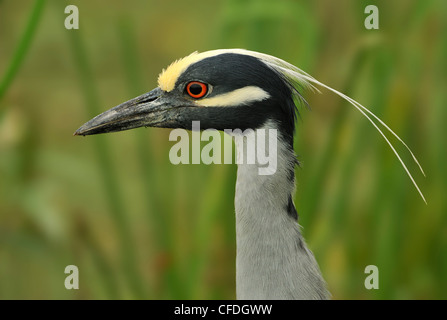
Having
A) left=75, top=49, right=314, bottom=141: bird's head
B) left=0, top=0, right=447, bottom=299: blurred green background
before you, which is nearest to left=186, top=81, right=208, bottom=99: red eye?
left=75, top=49, right=314, bottom=141: bird's head

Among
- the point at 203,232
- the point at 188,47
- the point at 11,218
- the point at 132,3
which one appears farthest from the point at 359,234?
the point at 132,3

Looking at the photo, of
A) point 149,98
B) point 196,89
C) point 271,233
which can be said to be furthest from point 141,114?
point 271,233

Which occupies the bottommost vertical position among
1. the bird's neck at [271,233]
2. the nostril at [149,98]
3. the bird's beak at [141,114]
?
the bird's neck at [271,233]

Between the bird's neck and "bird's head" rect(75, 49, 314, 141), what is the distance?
0.08m

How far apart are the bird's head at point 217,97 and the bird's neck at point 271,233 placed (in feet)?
0.26

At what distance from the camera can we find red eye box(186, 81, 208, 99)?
1.95m

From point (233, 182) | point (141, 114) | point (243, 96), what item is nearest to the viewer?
point (243, 96)

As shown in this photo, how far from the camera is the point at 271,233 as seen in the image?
6.36 ft

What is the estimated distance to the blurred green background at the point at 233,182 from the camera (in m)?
2.54

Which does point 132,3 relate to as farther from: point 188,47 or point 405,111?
point 405,111

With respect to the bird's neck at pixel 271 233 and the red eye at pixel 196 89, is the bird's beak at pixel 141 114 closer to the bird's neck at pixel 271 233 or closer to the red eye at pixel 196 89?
the red eye at pixel 196 89

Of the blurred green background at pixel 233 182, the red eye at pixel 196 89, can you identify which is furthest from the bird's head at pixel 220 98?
the blurred green background at pixel 233 182

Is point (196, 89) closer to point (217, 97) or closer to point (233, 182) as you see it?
point (217, 97)

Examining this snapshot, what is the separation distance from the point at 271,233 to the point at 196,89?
45 cm
